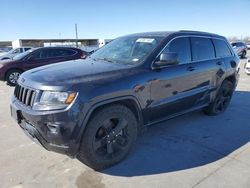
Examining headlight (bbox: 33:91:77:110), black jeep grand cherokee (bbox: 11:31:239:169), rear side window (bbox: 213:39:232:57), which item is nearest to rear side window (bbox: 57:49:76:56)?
black jeep grand cherokee (bbox: 11:31:239:169)

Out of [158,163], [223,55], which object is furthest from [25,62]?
[158,163]

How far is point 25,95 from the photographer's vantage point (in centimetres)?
307

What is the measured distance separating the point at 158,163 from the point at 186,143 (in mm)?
850

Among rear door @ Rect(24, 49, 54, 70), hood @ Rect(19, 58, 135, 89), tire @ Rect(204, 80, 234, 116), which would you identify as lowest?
tire @ Rect(204, 80, 234, 116)

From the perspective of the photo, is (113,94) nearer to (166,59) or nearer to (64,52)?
(166,59)

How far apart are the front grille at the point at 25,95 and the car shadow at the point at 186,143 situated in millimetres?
1337

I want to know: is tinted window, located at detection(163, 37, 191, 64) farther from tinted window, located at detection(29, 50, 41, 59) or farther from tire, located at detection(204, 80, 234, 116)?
tinted window, located at detection(29, 50, 41, 59)

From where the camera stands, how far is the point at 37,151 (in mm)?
3748

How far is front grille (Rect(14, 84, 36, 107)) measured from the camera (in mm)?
2922

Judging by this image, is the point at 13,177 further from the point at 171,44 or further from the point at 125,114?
the point at 171,44

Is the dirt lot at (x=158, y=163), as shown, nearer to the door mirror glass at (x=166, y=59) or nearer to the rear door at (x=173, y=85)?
the rear door at (x=173, y=85)

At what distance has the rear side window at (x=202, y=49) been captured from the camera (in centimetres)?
441

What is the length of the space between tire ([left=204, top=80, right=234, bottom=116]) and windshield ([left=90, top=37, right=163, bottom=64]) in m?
2.21

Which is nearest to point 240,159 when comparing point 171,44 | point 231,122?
point 231,122
